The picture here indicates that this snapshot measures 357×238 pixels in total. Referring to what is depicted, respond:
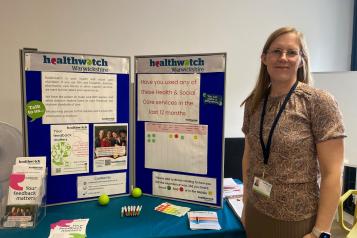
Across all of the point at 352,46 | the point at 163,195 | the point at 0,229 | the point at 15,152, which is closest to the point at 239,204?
the point at 163,195

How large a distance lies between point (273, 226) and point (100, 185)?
1.09 metres

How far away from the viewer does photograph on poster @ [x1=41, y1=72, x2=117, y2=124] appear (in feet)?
5.54

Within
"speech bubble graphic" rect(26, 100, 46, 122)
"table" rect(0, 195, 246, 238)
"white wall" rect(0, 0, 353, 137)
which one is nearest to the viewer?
"table" rect(0, 195, 246, 238)

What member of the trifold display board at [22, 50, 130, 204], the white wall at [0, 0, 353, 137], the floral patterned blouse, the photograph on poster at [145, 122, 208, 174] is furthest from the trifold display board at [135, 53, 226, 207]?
the white wall at [0, 0, 353, 137]

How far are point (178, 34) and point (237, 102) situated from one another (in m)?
0.94

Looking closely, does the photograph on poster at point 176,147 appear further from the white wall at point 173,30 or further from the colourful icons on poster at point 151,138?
the white wall at point 173,30

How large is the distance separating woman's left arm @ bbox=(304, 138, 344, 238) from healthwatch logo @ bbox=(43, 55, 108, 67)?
132 cm

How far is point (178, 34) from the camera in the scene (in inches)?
108

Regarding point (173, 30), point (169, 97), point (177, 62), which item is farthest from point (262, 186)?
point (173, 30)

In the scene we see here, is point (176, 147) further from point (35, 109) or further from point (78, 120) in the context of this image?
point (35, 109)

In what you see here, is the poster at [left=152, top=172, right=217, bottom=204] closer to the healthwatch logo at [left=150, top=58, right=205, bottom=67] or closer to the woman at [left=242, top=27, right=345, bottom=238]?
the woman at [left=242, top=27, right=345, bottom=238]

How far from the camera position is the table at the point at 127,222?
1.42 metres

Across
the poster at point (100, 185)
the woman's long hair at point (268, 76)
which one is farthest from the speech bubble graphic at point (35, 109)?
the woman's long hair at point (268, 76)

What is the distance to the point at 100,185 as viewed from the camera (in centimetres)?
183
